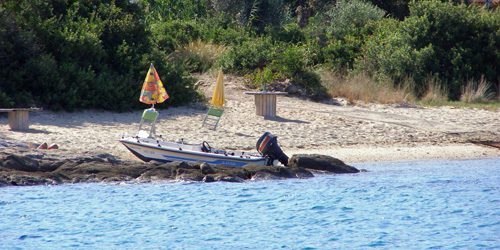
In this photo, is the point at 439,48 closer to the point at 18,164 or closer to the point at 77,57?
the point at 77,57

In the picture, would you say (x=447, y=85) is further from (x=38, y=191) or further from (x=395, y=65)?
(x=38, y=191)

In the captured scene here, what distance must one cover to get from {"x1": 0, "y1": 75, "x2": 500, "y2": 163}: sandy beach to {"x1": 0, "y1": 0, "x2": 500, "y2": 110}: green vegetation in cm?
92

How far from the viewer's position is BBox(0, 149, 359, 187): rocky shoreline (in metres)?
18.2

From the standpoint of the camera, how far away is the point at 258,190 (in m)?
18.2

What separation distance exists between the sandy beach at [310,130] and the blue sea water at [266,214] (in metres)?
2.05

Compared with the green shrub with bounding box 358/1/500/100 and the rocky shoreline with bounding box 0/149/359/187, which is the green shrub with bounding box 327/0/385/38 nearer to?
the green shrub with bounding box 358/1/500/100

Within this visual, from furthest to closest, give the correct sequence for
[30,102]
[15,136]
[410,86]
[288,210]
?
[410,86] < [30,102] < [15,136] < [288,210]

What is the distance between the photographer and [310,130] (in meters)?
23.2

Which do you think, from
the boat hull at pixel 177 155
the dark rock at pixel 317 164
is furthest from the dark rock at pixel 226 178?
the dark rock at pixel 317 164

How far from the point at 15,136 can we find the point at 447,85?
1343 centimetres

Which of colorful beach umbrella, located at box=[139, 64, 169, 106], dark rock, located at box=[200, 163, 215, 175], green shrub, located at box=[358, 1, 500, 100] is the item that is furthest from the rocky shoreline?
green shrub, located at box=[358, 1, 500, 100]

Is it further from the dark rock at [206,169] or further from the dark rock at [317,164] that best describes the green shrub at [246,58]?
the dark rock at [206,169]

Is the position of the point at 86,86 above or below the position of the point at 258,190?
above

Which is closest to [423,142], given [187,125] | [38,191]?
[187,125]
